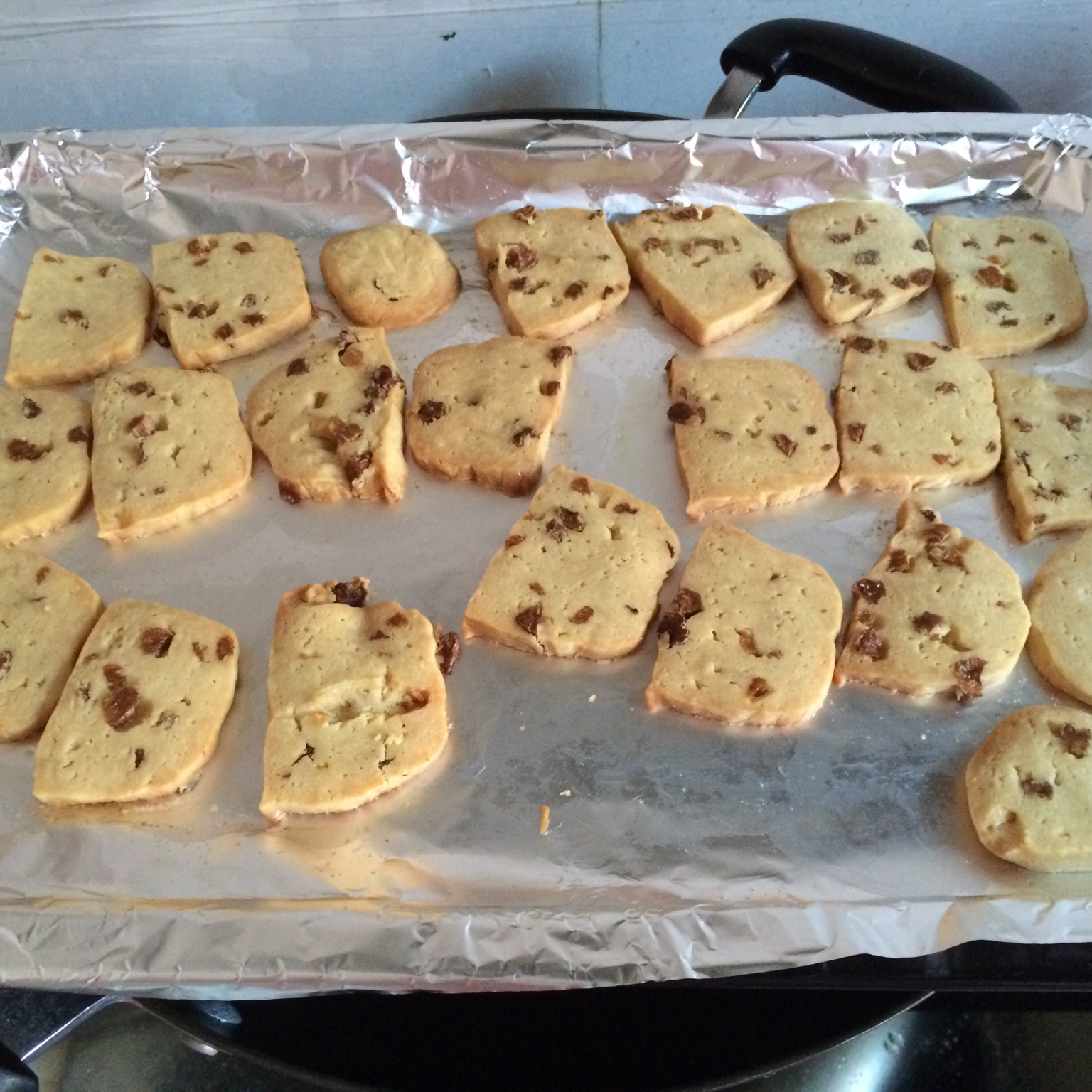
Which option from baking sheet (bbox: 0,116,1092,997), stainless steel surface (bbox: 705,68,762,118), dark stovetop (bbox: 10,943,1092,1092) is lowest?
dark stovetop (bbox: 10,943,1092,1092)

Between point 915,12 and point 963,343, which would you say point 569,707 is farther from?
point 915,12

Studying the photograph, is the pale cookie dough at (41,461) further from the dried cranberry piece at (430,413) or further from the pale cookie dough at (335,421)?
the dried cranberry piece at (430,413)

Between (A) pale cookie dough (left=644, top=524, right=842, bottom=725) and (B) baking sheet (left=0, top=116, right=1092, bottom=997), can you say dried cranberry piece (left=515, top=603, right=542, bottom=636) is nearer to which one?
(B) baking sheet (left=0, top=116, right=1092, bottom=997)

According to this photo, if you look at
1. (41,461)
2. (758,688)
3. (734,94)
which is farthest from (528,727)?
(734,94)

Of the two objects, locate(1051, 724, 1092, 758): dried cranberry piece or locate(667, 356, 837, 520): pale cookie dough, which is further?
locate(667, 356, 837, 520): pale cookie dough

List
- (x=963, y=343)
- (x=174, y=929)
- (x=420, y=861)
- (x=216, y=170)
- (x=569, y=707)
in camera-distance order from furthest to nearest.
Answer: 1. (x=216, y=170)
2. (x=963, y=343)
3. (x=569, y=707)
4. (x=420, y=861)
5. (x=174, y=929)

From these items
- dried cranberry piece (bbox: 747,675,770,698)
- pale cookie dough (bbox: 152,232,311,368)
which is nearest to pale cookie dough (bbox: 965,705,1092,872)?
dried cranberry piece (bbox: 747,675,770,698)

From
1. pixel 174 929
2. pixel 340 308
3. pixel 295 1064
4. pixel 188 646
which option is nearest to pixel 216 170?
pixel 340 308
